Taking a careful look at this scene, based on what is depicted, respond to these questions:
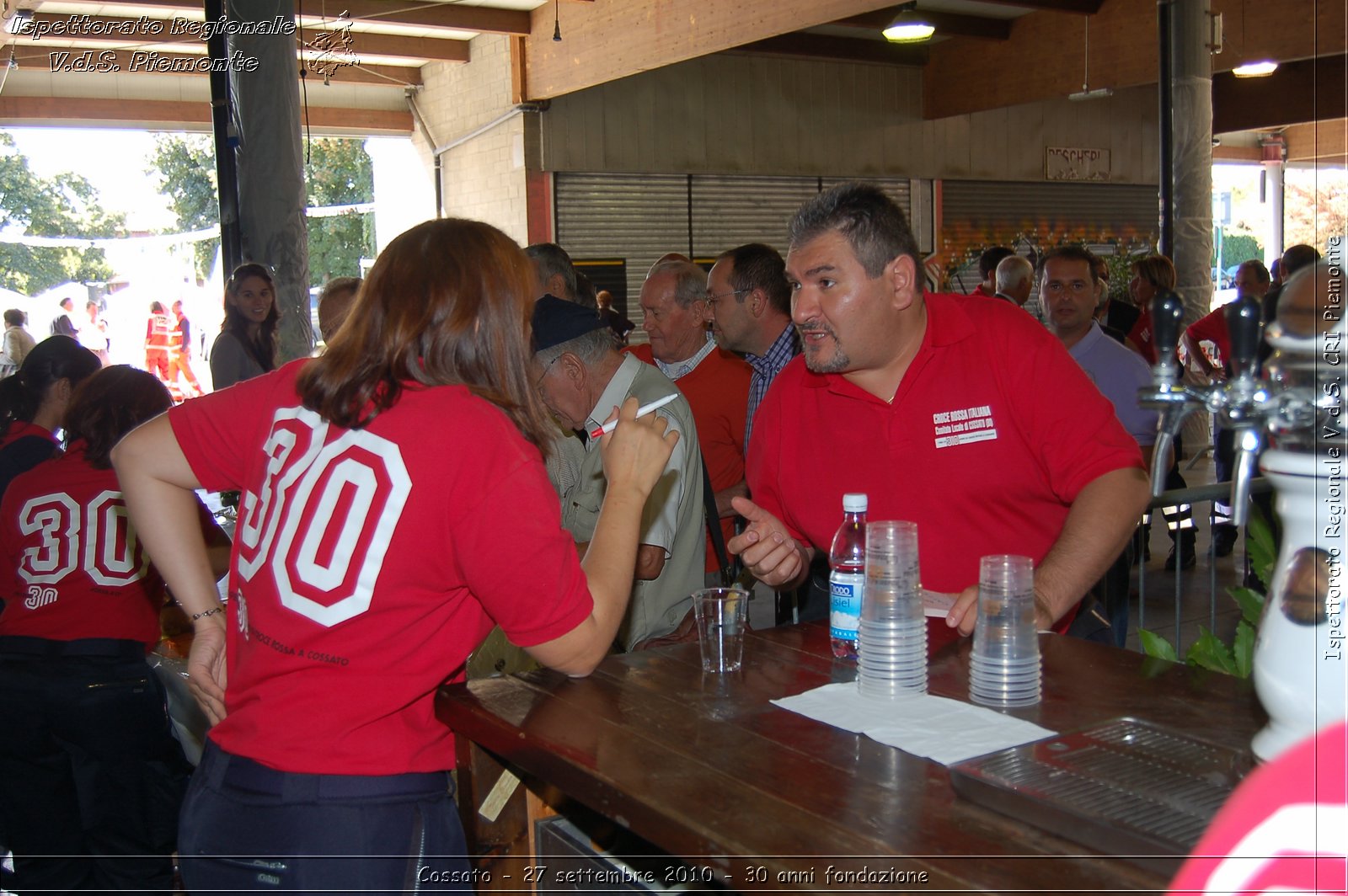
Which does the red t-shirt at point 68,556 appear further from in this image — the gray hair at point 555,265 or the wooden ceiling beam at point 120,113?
the wooden ceiling beam at point 120,113

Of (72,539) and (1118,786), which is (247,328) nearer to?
(72,539)

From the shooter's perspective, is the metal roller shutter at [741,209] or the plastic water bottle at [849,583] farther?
the metal roller shutter at [741,209]

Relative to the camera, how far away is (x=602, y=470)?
9.71 feet

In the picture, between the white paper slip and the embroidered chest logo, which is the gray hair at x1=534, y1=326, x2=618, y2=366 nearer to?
the embroidered chest logo

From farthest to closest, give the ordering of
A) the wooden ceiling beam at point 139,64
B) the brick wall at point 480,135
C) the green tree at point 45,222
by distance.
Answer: the green tree at point 45,222
the brick wall at point 480,135
the wooden ceiling beam at point 139,64

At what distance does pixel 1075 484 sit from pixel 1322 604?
124 cm

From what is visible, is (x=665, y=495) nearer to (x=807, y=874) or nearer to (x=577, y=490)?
(x=577, y=490)

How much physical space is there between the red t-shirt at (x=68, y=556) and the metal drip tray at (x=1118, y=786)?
2.76m

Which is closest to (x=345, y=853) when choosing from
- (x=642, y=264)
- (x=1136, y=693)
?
(x=1136, y=693)

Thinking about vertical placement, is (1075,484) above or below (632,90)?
below

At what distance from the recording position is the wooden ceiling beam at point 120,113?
11.5 meters

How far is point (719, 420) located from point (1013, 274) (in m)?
3.60

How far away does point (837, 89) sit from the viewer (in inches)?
565

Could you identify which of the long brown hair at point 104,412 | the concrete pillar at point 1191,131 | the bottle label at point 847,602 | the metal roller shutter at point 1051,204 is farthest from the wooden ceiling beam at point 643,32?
the bottle label at point 847,602
